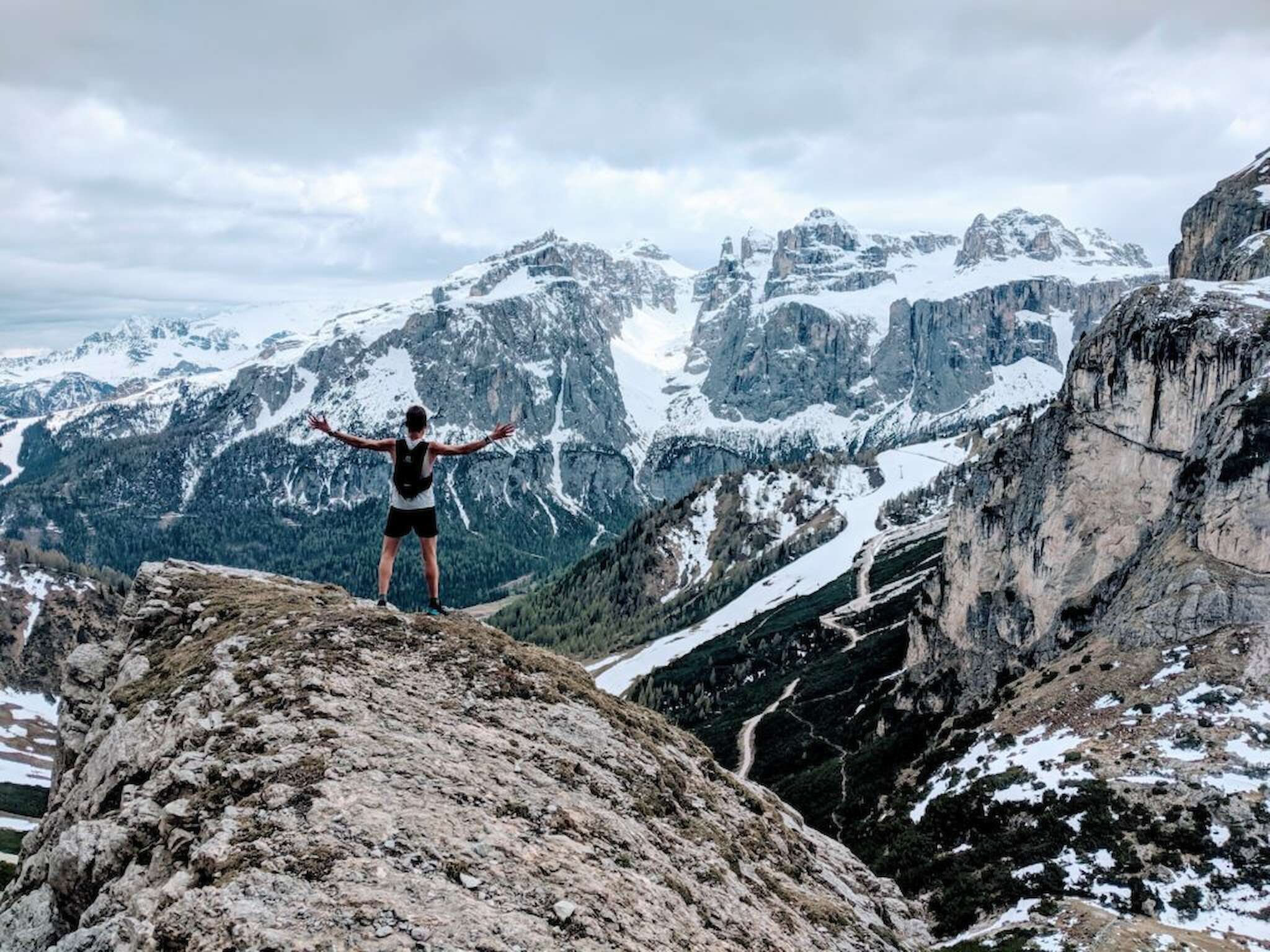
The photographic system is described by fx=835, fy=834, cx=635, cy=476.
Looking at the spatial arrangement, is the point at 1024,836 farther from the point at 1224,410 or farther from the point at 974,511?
the point at 974,511

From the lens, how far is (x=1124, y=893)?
33812mm

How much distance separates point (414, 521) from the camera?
1928cm

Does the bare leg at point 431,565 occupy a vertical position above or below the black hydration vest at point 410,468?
below

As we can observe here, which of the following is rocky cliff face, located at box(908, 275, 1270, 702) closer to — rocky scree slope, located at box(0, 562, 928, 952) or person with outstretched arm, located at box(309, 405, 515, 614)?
rocky scree slope, located at box(0, 562, 928, 952)

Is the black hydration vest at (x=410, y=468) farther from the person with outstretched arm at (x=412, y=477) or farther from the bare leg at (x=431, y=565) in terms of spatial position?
the bare leg at (x=431, y=565)

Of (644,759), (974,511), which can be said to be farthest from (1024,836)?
(974,511)

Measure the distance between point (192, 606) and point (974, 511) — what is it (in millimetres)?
83377

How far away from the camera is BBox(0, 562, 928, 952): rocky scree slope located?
1069 centimetres

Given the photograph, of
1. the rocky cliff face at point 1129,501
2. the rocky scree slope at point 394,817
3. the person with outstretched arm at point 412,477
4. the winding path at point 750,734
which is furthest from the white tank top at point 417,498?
the winding path at point 750,734

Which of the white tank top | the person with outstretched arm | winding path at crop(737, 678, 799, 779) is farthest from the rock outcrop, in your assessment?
the white tank top

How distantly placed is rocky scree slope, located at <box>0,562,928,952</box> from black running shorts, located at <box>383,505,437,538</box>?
6.64 feet

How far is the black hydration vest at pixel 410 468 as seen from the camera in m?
18.8

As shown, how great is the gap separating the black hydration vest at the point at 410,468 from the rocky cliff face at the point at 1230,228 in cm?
12001

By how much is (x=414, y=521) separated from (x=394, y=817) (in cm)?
822
